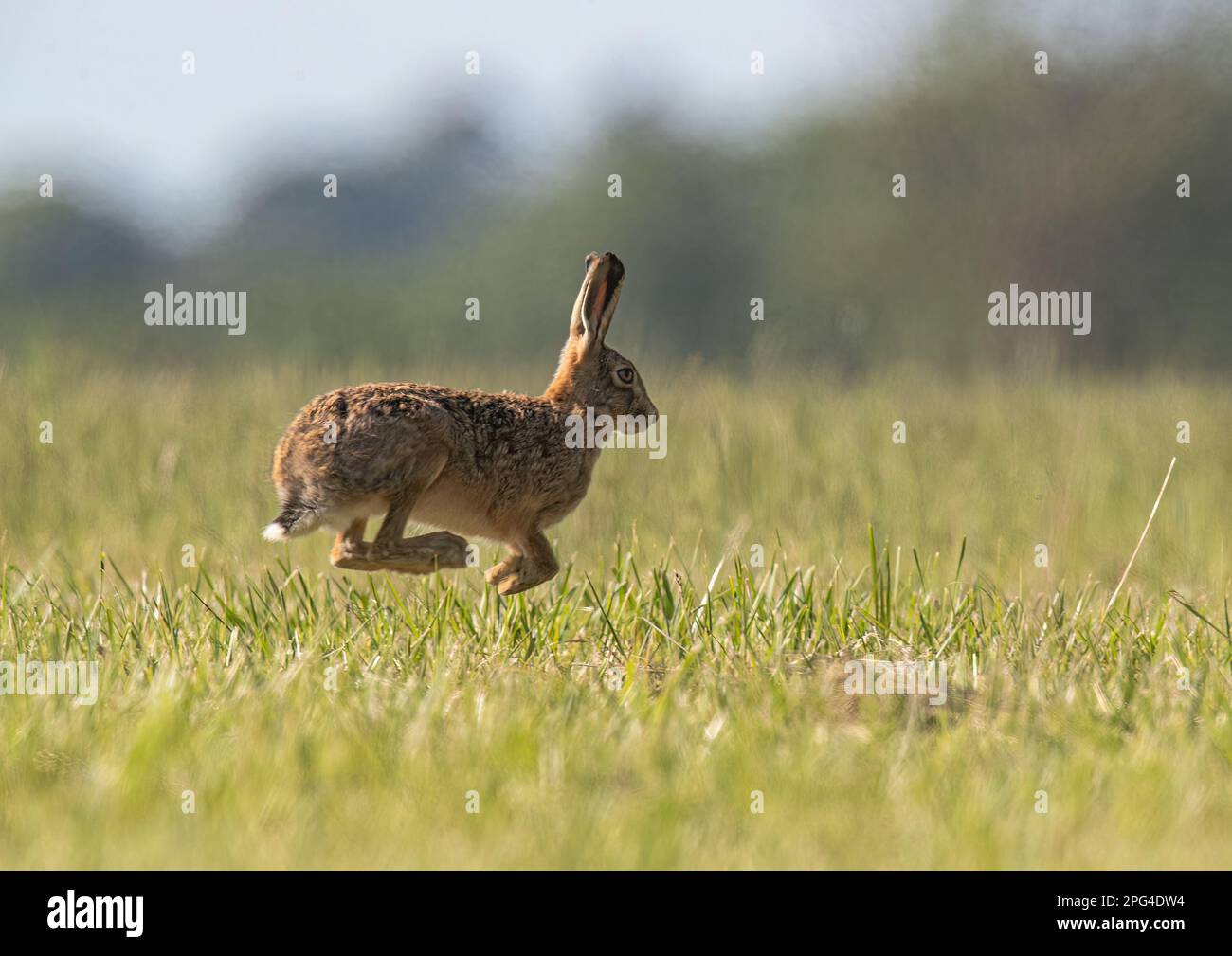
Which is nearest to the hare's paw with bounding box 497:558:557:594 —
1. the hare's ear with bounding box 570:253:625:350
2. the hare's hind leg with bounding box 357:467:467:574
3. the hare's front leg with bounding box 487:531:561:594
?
the hare's front leg with bounding box 487:531:561:594

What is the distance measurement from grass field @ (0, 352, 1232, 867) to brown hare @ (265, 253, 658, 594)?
0.28m

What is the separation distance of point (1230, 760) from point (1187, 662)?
1275 mm

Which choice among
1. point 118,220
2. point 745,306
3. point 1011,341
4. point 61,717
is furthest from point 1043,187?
point 61,717

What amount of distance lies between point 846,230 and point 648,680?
31208mm

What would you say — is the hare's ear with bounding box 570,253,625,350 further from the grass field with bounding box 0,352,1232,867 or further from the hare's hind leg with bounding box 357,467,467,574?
the hare's hind leg with bounding box 357,467,467,574

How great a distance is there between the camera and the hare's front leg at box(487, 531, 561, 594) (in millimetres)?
6699

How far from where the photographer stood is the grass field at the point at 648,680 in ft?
13.8

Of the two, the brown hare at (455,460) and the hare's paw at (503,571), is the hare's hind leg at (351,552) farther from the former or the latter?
the hare's paw at (503,571)

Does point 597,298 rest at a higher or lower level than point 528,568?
higher

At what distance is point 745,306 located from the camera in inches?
1219

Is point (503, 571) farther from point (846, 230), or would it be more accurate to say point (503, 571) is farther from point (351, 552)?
point (846, 230)

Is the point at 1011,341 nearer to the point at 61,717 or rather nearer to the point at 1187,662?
the point at 1187,662

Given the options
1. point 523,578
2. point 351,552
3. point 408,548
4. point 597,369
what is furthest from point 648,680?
point 597,369

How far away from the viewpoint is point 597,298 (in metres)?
7.04
